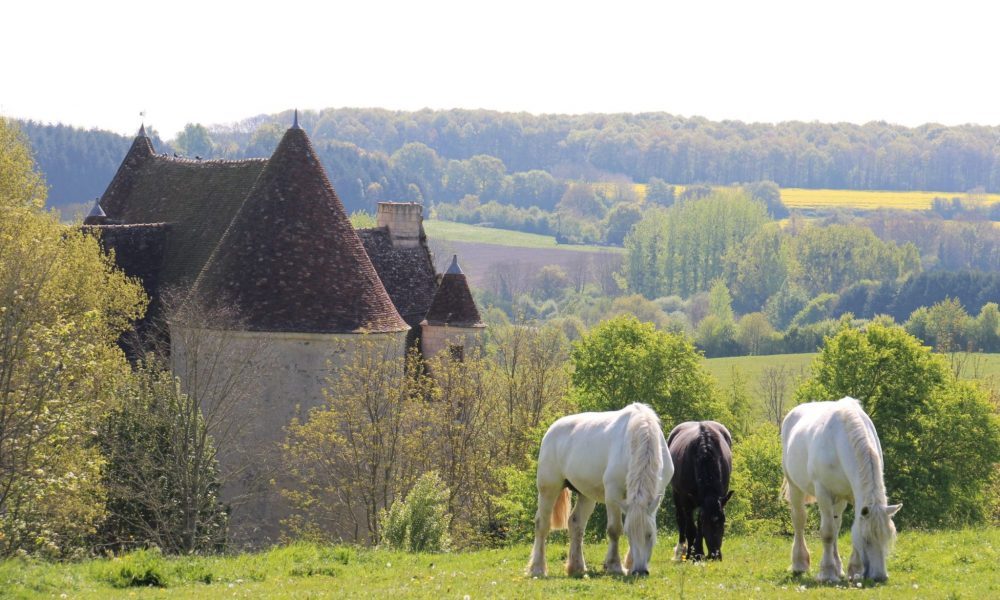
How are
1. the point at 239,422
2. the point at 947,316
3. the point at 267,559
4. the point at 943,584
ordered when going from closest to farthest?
the point at 943,584 < the point at 267,559 < the point at 239,422 < the point at 947,316

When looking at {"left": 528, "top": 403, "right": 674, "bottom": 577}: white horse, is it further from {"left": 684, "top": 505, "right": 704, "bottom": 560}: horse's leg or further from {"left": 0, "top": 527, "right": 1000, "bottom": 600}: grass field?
{"left": 684, "top": 505, "right": 704, "bottom": 560}: horse's leg

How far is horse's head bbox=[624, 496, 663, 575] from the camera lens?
46.9 ft

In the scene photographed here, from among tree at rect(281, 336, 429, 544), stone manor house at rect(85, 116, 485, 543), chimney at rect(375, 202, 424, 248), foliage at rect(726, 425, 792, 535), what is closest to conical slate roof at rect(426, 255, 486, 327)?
chimney at rect(375, 202, 424, 248)

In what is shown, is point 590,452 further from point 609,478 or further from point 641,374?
point 641,374

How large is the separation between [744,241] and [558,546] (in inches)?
6633

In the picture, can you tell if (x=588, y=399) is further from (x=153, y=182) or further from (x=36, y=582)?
(x=36, y=582)

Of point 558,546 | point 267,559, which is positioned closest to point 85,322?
point 267,559

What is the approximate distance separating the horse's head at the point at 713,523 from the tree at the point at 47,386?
400 inches

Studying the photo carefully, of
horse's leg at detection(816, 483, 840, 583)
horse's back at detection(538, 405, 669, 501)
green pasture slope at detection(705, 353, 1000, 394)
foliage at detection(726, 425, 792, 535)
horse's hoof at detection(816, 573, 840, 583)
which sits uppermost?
horse's back at detection(538, 405, 669, 501)

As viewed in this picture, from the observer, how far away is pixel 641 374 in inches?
1475

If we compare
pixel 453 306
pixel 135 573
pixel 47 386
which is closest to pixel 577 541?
pixel 135 573

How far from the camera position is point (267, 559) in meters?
17.5

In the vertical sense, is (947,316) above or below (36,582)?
below

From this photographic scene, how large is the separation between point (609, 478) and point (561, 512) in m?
1.61
